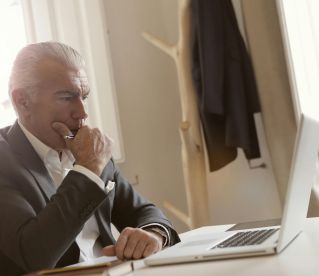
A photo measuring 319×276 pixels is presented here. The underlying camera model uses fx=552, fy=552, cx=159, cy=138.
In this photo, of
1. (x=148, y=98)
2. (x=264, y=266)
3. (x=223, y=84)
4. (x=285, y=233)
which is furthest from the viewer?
(x=148, y=98)

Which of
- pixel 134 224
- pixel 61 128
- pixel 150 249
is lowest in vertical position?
pixel 134 224

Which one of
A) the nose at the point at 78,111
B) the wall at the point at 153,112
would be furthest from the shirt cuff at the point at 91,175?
the wall at the point at 153,112

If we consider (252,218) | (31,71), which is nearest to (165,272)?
(31,71)

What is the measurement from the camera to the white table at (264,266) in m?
0.86

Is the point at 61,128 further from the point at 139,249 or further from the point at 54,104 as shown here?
the point at 139,249

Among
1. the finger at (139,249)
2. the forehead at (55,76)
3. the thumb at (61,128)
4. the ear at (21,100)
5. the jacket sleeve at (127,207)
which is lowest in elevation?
the jacket sleeve at (127,207)

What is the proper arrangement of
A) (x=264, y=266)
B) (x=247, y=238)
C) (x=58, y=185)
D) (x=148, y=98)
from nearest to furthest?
(x=264, y=266)
(x=247, y=238)
(x=58, y=185)
(x=148, y=98)

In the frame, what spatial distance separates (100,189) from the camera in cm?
133

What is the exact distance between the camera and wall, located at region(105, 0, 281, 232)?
2.95m

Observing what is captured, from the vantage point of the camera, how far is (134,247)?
1224 mm

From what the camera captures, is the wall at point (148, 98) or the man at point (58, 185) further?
the wall at point (148, 98)

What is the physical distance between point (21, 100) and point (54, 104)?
0.12 metres

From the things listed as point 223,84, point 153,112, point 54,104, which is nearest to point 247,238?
point 54,104

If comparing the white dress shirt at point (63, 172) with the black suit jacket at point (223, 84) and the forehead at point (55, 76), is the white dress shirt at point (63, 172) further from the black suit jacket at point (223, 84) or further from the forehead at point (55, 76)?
the black suit jacket at point (223, 84)
